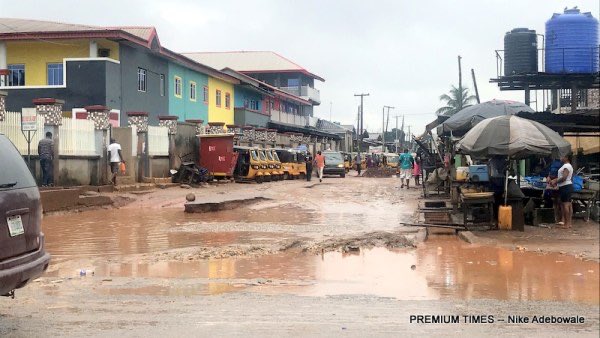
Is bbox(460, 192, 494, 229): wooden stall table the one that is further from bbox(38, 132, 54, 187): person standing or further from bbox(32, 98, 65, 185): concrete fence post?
bbox(32, 98, 65, 185): concrete fence post

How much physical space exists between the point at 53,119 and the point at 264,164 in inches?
582

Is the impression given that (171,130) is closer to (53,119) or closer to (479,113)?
(53,119)

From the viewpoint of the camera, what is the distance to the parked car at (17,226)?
527 centimetres

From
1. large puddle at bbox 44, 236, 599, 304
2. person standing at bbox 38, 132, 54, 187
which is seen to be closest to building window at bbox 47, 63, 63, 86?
person standing at bbox 38, 132, 54, 187

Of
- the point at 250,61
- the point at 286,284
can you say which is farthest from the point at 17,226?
the point at 250,61

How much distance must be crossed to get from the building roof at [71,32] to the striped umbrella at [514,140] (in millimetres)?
20341

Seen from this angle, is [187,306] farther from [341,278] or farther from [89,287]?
[341,278]

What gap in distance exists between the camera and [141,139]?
24.7 metres

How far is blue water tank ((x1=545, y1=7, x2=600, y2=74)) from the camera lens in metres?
18.7

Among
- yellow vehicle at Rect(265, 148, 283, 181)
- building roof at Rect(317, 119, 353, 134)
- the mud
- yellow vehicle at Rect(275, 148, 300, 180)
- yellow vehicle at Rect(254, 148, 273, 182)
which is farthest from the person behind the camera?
building roof at Rect(317, 119, 353, 134)

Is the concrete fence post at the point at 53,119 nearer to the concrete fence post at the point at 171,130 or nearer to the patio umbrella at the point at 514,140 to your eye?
the concrete fence post at the point at 171,130

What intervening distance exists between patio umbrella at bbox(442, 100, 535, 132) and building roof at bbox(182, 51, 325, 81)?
166 ft

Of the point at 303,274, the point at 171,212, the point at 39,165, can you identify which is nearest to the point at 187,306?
the point at 303,274

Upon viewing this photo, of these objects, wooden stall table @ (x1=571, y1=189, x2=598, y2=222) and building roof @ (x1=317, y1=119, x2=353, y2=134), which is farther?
building roof @ (x1=317, y1=119, x2=353, y2=134)
